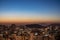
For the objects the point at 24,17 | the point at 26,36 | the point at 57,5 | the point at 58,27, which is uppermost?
the point at 57,5

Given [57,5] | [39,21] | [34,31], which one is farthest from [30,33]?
[57,5]

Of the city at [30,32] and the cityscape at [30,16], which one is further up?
the cityscape at [30,16]

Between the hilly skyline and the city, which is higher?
the hilly skyline

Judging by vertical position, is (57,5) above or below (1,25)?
above

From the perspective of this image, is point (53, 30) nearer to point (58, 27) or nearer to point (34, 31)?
point (58, 27)

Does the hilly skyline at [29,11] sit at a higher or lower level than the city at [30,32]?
higher

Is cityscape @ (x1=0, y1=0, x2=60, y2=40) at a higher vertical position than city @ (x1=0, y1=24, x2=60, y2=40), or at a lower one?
higher

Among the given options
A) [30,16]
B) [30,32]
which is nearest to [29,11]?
[30,16]
